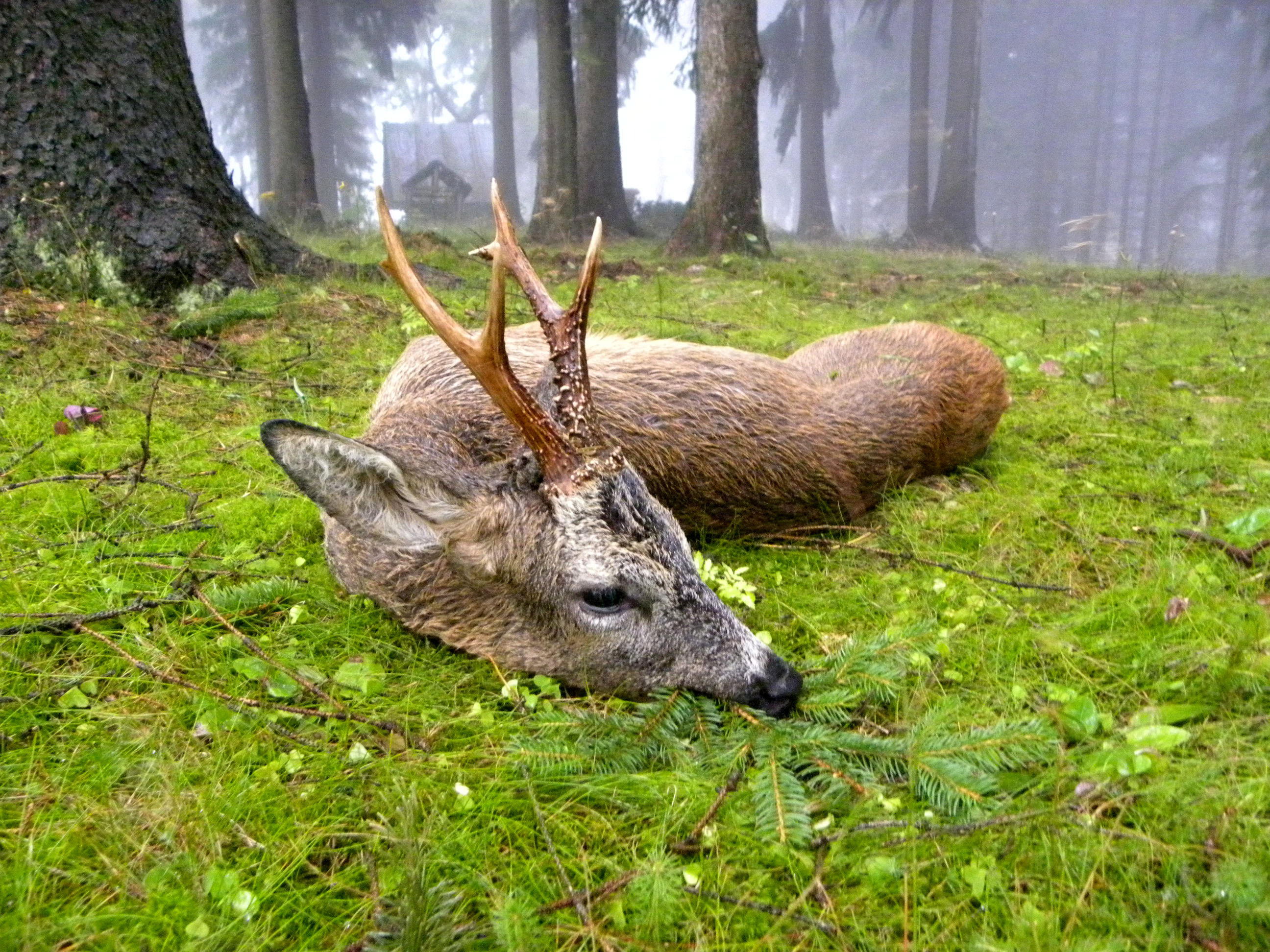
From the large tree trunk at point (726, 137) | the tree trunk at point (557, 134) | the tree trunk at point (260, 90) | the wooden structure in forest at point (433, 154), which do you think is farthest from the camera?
the wooden structure in forest at point (433, 154)

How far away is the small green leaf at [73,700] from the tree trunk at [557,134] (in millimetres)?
13734

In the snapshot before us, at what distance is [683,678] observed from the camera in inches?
102

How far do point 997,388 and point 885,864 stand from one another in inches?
128

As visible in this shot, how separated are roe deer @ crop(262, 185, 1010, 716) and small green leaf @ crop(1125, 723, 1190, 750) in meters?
0.83

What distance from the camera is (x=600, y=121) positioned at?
17.5 metres

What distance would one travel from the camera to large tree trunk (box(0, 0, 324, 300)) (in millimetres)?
5711

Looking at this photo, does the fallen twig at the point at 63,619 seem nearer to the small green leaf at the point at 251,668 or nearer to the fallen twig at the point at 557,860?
the small green leaf at the point at 251,668

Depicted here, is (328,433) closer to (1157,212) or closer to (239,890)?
(239,890)

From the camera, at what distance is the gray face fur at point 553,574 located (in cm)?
253

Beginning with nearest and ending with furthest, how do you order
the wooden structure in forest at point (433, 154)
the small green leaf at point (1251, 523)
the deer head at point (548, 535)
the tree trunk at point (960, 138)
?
the deer head at point (548, 535), the small green leaf at point (1251, 523), the tree trunk at point (960, 138), the wooden structure in forest at point (433, 154)

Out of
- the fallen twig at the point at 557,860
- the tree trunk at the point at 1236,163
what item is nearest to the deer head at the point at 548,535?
the fallen twig at the point at 557,860

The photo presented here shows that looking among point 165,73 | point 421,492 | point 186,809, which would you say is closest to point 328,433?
point 421,492

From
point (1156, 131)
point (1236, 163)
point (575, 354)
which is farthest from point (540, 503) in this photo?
point (1156, 131)

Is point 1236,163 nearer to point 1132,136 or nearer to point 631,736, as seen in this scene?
point 1132,136
